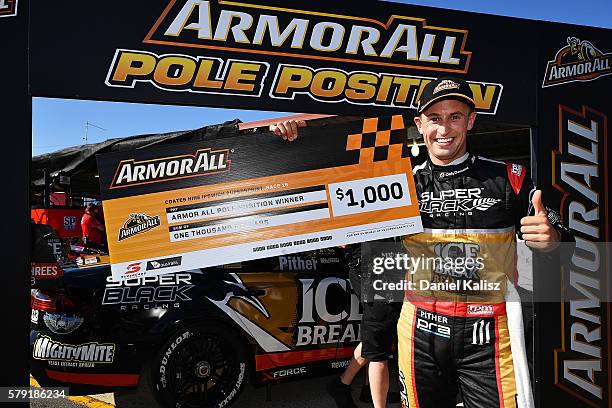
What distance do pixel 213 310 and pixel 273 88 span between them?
2.00 m

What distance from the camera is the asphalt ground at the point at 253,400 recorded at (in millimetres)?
4520

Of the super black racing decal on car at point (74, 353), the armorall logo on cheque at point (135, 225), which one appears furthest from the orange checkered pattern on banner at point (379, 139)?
the super black racing decal on car at point (74, 353)

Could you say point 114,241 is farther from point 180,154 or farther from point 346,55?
point 346,55

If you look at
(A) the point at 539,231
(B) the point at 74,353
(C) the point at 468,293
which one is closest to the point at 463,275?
(C) the point at 468,293

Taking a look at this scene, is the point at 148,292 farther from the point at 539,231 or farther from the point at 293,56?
the point at 539,231

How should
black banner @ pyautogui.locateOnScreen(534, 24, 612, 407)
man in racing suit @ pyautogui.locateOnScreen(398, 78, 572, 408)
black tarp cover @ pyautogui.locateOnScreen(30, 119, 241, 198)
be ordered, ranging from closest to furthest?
1. man in racing suit @ pyautogui.locateOnScreen(398, 78, 572, 408)
2. black banner @ pyautogui.locateOnScreen(534, 24, 612, 407)
3. black tarp cover @ pyautogui.locateOnScreen(30, 119, 241, 198)

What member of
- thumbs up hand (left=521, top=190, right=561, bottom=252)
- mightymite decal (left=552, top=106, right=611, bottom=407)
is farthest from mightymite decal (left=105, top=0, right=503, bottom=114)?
thumbs up hand (left=521, top=190, right=561, bottom=252)

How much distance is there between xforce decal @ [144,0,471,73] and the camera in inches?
108

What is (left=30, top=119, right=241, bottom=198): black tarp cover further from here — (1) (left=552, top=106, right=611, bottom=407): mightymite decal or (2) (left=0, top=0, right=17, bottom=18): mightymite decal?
(1) (left=552, top=106, right=611, bottom=407): mightymite decal

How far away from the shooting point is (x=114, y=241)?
8.93 ft

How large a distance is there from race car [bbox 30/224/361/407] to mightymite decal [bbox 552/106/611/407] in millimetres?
1778

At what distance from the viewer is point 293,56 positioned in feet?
9.44

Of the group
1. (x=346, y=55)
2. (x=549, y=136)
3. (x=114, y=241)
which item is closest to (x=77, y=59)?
(x=114, y=241)

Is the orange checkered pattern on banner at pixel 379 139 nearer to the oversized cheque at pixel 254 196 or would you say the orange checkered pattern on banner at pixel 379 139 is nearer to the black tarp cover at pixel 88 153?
the oversized cheque at pixel 254 196
